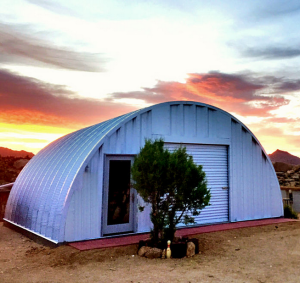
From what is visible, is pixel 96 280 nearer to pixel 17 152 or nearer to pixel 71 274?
pixel 71 274

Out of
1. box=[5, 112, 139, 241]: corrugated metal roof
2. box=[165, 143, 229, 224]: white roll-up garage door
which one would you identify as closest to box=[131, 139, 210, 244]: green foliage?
box=[5, 112, 139, 241]: corrugated metal roof

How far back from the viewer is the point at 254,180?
1204 cm

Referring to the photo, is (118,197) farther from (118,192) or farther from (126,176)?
(126,176)

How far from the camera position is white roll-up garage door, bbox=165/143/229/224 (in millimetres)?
10797

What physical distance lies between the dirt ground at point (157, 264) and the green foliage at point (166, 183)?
0.97 m

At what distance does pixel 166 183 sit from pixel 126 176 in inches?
90.3

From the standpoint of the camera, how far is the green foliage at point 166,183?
7082 mm

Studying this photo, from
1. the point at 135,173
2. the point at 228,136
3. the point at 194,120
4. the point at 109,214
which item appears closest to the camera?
the point at 135,173

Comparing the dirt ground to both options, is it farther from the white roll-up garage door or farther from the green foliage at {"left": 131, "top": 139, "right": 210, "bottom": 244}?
the white roll-up garage door

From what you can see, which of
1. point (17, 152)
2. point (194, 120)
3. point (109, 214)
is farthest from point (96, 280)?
point (17, 152)

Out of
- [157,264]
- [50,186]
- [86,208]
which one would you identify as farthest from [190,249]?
[50,186]

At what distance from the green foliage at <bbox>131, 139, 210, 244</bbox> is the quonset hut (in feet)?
5.93

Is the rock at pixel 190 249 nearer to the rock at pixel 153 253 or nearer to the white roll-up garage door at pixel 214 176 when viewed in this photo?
the rock at pixel 153 253

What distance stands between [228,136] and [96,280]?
7.34m
